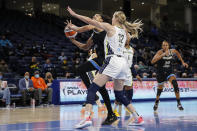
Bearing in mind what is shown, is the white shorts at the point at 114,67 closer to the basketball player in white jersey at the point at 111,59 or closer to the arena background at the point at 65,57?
the basketball player in white jersey at the point at 111,59

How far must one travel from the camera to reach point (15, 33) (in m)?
18.4

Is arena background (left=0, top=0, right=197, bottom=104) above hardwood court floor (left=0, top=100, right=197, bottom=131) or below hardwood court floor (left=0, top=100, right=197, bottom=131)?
above

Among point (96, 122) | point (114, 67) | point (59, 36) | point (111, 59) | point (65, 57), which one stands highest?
point (59, 36)

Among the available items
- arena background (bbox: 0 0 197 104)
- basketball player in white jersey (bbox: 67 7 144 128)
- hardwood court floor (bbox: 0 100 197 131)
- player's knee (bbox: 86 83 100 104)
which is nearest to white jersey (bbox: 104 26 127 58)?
basketball player in white jersey (bbox: 67 7 144 128)

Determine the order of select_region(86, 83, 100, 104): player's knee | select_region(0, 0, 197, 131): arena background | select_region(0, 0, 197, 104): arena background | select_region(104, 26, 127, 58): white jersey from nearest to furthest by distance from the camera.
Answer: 1. select_region(86, 83, 100, 104): player's knee
2. select_region(104, 26, 127, 58): white jersey
3. select_region(0, 0, 197, 131): arena background
4. select_region(0, 0, 197, 104): arena background

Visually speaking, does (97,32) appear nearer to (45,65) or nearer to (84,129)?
(84,129)

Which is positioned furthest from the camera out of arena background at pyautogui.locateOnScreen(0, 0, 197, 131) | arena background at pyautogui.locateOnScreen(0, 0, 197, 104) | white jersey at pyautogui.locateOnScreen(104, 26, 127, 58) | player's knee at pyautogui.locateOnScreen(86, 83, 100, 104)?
arena background at pyautogui.locateOnScreen(0, 0, 197, 104)

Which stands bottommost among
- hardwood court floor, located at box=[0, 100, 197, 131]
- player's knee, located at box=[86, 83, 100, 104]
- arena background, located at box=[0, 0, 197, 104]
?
hardwood court floor, located at box=[0, 100, 197, 131]

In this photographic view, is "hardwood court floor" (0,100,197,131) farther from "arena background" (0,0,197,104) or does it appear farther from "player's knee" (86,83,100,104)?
"arena background" (0,0,197,104)

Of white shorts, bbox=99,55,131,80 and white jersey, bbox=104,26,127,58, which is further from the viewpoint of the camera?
white jersey, bbox=104,26,127,58

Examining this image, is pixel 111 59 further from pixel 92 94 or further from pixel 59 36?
pixel 59 36

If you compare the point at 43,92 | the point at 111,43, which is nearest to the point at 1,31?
the point at 43,92

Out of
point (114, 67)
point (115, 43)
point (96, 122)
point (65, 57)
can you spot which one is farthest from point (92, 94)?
point (65, 57)

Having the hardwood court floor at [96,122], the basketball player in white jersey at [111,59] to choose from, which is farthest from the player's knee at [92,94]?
the hardwood court floor at [96,122]
